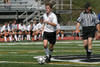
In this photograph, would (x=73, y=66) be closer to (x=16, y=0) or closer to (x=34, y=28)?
(x=34, y=28)

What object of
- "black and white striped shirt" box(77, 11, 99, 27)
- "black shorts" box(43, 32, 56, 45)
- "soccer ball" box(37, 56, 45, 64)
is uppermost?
"black and white striped shirt" box(77, 11, 99, 27)

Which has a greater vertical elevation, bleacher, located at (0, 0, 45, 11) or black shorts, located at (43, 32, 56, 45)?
bleacher, located at (0, 0, 45, 11)

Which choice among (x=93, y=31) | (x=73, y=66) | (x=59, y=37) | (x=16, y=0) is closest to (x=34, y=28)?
(x=59, y=37)

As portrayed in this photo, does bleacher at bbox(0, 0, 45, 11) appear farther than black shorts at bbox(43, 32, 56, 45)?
Yes

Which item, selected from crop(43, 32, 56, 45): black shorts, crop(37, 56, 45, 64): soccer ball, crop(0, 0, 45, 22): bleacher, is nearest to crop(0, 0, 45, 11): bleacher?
crop(0, 0, 45, 22): bleacher

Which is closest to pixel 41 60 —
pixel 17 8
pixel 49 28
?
pixel 49 28

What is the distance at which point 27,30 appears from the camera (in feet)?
87.7

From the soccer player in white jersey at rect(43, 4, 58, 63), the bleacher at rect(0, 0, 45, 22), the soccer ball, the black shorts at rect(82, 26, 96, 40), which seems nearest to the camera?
the soccer ball

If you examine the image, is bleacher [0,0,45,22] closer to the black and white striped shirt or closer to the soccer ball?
the black and white striped shirt

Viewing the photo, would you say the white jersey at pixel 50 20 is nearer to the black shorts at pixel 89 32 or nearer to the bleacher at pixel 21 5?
the black shorts at pixel 89 32

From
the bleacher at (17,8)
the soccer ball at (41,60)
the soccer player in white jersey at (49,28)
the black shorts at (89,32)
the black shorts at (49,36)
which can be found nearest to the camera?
the soccer ball at (41,60)

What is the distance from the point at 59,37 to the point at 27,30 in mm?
2789

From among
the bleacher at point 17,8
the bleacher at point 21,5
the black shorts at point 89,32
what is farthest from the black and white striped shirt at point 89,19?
the bleacher at point 21,5

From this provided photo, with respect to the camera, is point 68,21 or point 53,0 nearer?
point 68,21
